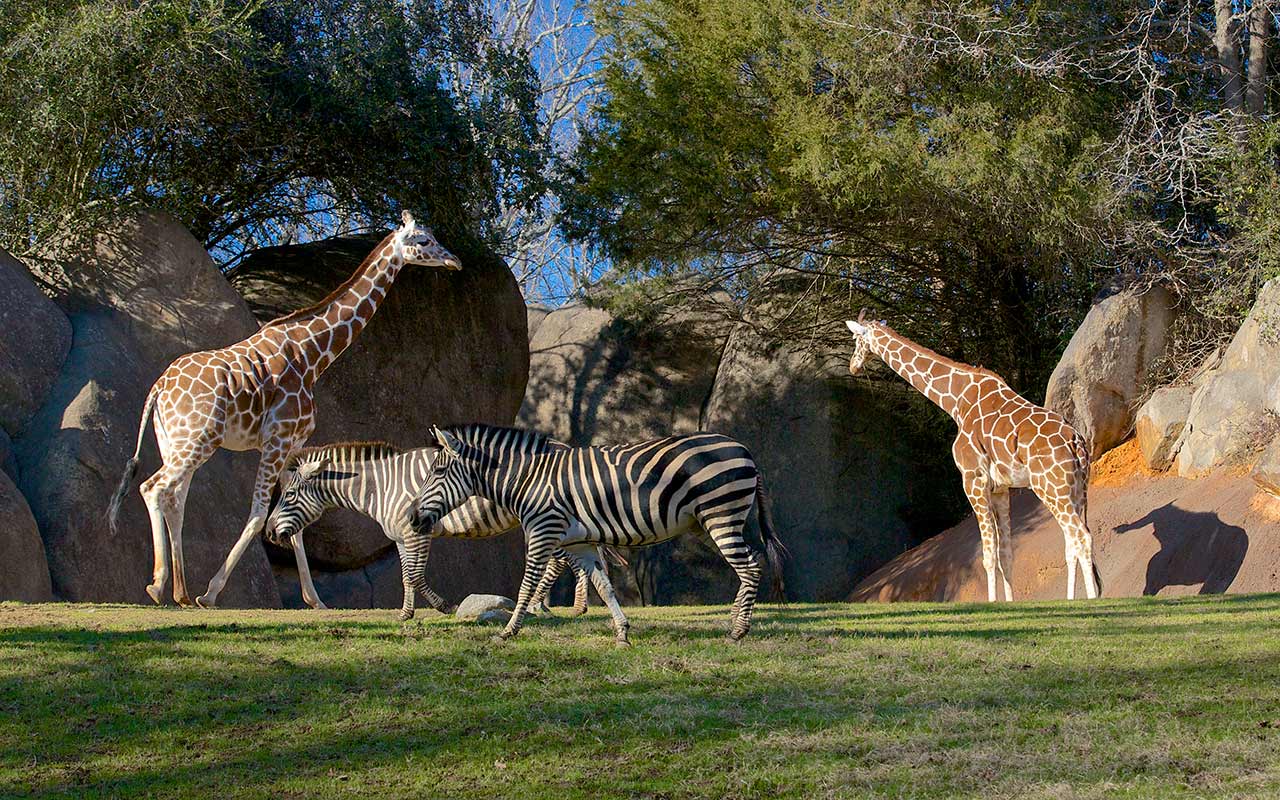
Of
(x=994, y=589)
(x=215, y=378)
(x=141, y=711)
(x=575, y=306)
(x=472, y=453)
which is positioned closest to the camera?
(x=141, y=711)

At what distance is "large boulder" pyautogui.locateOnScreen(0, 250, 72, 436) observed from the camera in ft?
45.7

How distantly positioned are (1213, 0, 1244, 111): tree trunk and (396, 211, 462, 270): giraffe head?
35.3ft

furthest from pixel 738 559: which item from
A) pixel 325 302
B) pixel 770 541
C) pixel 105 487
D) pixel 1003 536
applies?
pixel 105 487

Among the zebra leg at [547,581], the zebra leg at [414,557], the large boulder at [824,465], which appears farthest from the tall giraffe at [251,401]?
the large boulder at [824,465]

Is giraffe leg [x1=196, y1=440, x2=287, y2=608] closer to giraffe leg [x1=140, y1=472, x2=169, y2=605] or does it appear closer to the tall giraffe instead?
the tall giraffe

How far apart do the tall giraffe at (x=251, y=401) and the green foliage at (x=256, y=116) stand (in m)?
3.47

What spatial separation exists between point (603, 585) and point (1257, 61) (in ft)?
43.2

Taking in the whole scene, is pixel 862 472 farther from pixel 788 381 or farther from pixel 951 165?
pixel 951 165

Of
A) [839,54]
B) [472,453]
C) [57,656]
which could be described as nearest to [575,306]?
[839,54]

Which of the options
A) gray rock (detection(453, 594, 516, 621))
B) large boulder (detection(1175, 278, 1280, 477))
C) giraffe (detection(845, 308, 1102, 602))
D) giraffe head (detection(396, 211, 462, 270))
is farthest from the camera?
large boulder (detection(1175, 278, 1280, 477))

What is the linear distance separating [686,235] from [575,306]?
21.2 ft

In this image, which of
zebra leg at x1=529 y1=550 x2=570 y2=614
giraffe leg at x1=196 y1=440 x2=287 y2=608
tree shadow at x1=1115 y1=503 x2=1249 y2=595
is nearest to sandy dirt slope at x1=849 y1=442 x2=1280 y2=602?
tree shadow at x1=1115 y1=503 x2=1249 y2=595

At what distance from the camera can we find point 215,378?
1274cm

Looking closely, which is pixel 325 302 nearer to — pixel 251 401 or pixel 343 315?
pixel 343 315
